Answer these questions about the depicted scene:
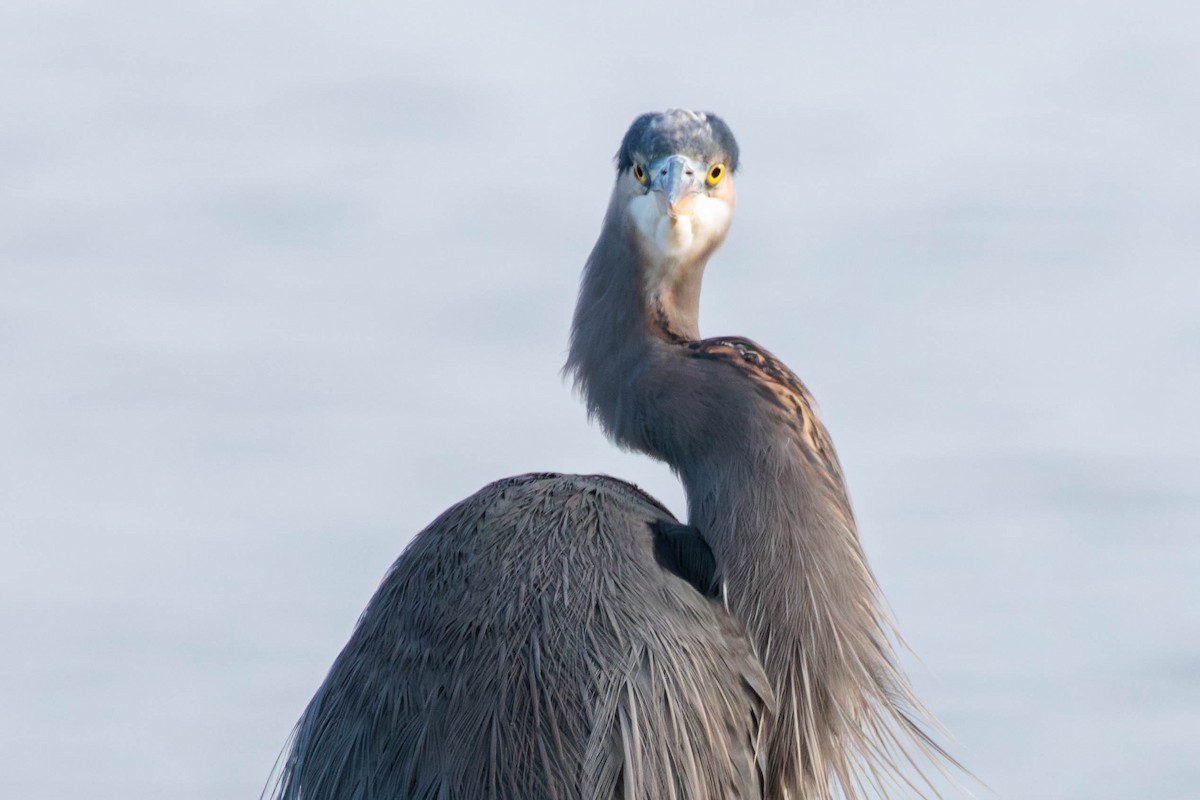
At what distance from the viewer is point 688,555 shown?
4.73 meters

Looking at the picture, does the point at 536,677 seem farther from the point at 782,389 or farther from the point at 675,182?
the point at 675,182

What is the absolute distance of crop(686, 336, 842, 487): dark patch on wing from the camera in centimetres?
484

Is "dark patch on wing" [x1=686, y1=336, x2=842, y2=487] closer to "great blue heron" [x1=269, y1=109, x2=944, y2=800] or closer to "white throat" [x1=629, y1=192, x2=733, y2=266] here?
"great blue heron" [x1=269, y1=109, x2=944, y2=800]

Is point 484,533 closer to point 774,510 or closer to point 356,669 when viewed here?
point 356,669

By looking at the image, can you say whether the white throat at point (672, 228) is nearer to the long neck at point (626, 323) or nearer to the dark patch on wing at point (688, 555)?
the long neck at point (626, 323)

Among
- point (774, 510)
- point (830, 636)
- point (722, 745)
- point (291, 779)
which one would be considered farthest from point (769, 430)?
point (291, 779)

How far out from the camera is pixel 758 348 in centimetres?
503

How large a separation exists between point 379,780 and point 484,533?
67 centimetres

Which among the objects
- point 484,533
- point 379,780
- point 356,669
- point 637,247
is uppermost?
point 637,247

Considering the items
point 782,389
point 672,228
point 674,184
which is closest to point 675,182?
point 674,184

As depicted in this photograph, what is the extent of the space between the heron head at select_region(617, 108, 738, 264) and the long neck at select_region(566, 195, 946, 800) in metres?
0.11

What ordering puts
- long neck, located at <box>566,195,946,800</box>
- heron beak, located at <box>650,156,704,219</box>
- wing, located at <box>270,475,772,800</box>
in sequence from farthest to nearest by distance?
heron beak, located at <box>650,156,704,219</box> < long neck, located at <box>566,195,946,800</box> < wing, located at <box>270,475,772,800</box>

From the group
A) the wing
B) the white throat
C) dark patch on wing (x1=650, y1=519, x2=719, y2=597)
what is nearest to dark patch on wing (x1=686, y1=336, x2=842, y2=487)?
the white throat

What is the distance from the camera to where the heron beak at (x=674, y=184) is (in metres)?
4.99
